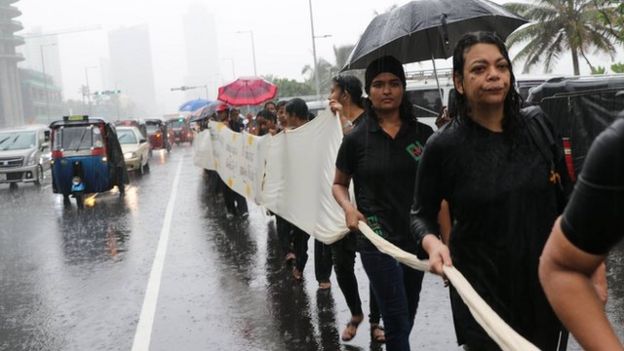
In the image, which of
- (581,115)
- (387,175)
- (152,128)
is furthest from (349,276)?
(152,128)

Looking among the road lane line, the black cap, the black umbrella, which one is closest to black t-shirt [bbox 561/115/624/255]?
the black cap

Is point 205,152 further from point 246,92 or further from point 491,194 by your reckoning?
point 491,194

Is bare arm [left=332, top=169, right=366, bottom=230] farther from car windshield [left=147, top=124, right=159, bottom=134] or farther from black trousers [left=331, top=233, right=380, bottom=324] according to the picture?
car windshield [left=147, top=124, right=159, bottom=134]

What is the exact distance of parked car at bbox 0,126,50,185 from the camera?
19641 mm

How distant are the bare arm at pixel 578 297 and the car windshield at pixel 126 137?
73.0ft

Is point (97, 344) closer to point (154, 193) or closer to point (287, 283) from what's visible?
point (287, 283)

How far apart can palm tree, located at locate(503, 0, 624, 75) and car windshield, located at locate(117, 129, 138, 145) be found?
21120 millimetres

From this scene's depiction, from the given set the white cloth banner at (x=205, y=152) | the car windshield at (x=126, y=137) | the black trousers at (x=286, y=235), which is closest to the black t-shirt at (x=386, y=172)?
the black trousers at (x=286, y=235)

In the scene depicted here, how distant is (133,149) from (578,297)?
70.3ft

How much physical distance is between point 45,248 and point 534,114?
8570mm

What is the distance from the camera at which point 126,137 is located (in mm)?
22984

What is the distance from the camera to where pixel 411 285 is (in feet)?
12.9

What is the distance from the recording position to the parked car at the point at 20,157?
19641 millimetres

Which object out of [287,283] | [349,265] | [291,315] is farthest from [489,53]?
[287,283]
